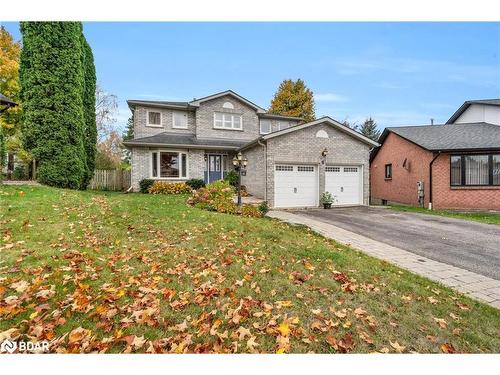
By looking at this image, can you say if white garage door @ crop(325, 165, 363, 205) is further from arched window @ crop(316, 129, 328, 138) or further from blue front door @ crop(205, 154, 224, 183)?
blue front door @ crop(205, 154, 224, 183)

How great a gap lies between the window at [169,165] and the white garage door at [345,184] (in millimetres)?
8877

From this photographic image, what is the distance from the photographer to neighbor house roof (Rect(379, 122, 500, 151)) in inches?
523

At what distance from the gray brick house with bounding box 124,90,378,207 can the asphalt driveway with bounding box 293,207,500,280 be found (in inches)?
119

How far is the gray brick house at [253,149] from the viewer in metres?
12.7

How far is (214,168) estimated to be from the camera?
17656mm

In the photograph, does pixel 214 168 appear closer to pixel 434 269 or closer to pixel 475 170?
pixel 434 269

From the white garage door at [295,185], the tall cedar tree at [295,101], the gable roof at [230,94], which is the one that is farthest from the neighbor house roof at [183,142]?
the tall cedar tree at [295,101]

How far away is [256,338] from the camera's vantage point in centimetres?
244

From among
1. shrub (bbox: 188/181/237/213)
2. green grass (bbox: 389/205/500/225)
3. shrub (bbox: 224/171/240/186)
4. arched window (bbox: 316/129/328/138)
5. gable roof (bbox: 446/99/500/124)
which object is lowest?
green grass (bbox: 389/205/500/225)

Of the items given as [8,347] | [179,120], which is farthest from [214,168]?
[8,347]

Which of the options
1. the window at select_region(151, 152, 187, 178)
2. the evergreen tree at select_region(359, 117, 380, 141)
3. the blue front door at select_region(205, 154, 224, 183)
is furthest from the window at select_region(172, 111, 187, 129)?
the evergreen tree at select_region(359, 117, 380, 141)

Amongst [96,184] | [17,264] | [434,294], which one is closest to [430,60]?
[434,294]

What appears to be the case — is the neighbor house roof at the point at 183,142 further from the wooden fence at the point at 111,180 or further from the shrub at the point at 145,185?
the wooden fence at the point at 111,180
